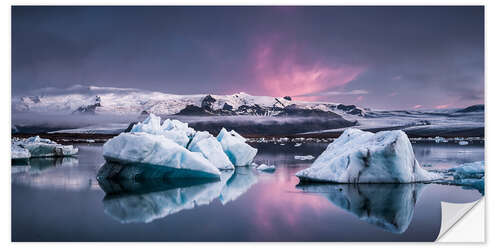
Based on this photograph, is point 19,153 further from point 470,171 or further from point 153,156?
point 470,171

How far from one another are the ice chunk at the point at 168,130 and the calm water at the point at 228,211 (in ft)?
12.3

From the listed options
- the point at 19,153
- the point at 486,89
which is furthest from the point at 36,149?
the point at 486,89

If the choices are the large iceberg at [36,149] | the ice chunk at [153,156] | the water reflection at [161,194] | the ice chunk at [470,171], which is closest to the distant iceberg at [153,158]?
the ice chunk at [153,156]

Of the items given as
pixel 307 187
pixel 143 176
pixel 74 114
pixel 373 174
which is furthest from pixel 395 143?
pixel 74 114

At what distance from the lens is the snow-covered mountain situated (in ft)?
36.9

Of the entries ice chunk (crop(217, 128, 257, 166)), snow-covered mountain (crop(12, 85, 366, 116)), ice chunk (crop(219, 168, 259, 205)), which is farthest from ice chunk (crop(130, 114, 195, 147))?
ice chunk (crop(219, 168, 259, 205))

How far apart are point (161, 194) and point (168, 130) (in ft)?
23.0

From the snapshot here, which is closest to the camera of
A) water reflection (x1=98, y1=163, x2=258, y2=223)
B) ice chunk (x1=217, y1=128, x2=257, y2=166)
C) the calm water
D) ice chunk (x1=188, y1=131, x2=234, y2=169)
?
the calm water

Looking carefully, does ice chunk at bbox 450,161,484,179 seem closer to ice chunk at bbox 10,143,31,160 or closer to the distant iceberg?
the distant iceberg

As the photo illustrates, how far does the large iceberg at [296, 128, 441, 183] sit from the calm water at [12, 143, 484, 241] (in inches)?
11.1

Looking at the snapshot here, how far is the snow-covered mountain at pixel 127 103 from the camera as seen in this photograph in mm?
11234

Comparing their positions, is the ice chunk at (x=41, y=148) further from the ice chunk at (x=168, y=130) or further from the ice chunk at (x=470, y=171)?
the ice chunk at (x=470, y=171)

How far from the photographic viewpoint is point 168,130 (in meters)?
15.5
